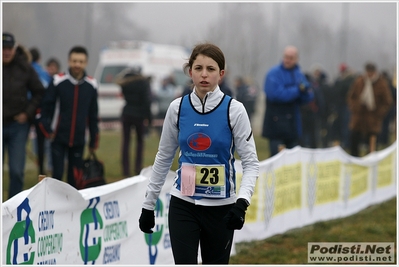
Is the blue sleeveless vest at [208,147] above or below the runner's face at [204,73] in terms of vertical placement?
below

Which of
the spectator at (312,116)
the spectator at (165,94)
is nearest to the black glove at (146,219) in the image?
the spectator at (312,116)

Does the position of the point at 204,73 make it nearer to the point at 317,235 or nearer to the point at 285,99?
the point at 317,235

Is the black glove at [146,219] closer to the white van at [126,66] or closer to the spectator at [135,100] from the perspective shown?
the spectator at [135,100]

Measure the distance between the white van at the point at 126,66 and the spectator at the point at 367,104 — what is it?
962 centimetres

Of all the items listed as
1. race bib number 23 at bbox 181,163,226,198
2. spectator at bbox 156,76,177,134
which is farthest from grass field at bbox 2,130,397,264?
spectator at bbox 156,76,177,134

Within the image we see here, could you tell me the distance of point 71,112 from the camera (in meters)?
9.09

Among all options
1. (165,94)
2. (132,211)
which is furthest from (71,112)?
(165,94)

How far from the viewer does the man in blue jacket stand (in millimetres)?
11039

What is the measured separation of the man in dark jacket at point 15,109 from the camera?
8906 millimetres

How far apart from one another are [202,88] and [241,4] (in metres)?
31.7

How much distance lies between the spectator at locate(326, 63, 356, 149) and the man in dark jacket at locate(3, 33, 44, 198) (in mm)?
12223

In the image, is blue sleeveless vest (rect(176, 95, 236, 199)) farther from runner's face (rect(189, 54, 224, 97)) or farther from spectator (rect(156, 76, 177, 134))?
spectator (rect(156, 76, 177, 134))

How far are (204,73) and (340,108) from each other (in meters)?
16.1

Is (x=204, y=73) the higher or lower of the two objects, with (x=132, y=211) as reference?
higher
